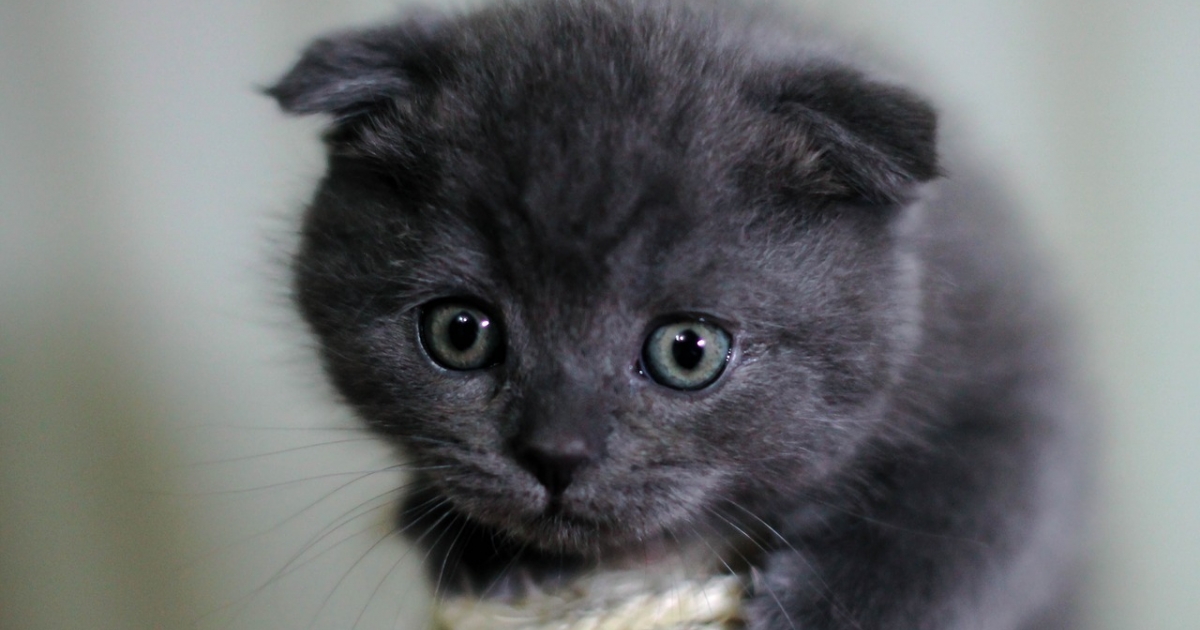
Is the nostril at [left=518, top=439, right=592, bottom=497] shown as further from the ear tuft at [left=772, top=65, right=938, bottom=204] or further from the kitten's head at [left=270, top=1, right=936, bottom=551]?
the ear tuft at [left=772, top=65, right=938, bottom=204]

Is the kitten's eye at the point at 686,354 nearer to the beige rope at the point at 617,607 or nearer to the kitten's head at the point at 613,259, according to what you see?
the kitten's head at the point at 613,259

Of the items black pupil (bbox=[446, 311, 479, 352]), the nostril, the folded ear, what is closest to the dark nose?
the nostril

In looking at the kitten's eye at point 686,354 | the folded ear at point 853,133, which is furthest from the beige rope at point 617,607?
the folded ear at point 853,133

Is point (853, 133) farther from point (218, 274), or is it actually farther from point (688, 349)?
point (218, 274)

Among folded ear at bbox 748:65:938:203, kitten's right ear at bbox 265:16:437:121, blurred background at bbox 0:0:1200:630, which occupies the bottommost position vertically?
blurred background at bbox 0:0:1200:630

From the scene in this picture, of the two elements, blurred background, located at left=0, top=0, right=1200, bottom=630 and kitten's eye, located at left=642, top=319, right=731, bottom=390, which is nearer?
kitten's eye, located at left=642, top=319, right=731, bottom=390

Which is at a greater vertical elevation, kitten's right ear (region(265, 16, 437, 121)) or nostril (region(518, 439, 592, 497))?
kitten's right ear (region(265, 16, 437, 121))

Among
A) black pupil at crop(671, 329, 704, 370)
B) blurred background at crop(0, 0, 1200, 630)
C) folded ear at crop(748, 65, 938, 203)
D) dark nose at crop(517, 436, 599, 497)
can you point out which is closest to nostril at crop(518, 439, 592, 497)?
dark nose at crop(517, 436, 599, 497)
